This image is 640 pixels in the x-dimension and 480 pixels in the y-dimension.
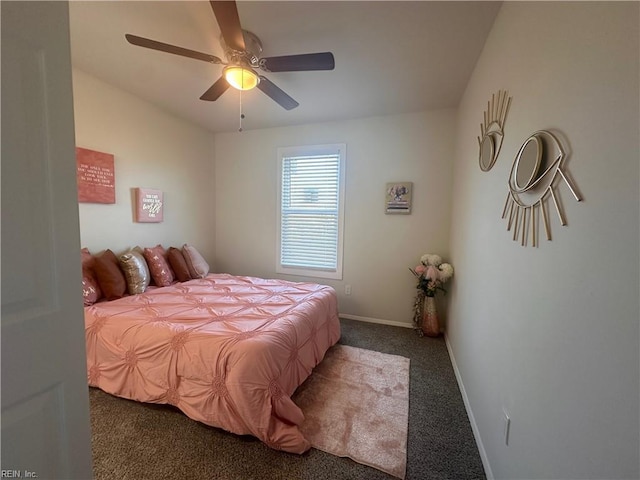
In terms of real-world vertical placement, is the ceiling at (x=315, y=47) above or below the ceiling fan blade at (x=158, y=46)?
above

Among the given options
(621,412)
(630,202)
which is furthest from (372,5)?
(621,412)

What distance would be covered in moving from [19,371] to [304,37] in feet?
7.42

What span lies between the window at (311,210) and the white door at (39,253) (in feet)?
9.46

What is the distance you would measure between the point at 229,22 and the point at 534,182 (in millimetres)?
1770

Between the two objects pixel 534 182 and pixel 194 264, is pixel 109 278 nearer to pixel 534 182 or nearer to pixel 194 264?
pixel 194 264

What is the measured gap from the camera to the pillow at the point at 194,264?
Answer: 317 cm

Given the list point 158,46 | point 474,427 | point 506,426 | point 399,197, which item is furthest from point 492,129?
point 158,46

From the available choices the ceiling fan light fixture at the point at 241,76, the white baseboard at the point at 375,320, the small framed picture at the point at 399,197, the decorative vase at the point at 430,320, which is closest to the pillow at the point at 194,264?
the white baseboard at the point at 375,320

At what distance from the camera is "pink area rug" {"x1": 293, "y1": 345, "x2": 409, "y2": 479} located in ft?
4.84

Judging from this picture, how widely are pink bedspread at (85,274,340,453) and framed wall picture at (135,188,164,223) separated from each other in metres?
1.06

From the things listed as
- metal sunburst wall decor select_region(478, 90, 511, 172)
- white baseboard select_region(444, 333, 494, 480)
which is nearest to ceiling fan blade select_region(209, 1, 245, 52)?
metal sunburst wall decor select_region(478, 90, 511, 172)

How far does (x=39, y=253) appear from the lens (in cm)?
70

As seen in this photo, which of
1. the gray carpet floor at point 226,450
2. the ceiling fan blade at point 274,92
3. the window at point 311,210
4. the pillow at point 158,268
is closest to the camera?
the gray carpet floor at point 226,450

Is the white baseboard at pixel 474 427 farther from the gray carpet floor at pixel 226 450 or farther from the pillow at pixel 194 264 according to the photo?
the pillow at pixel 194 264
